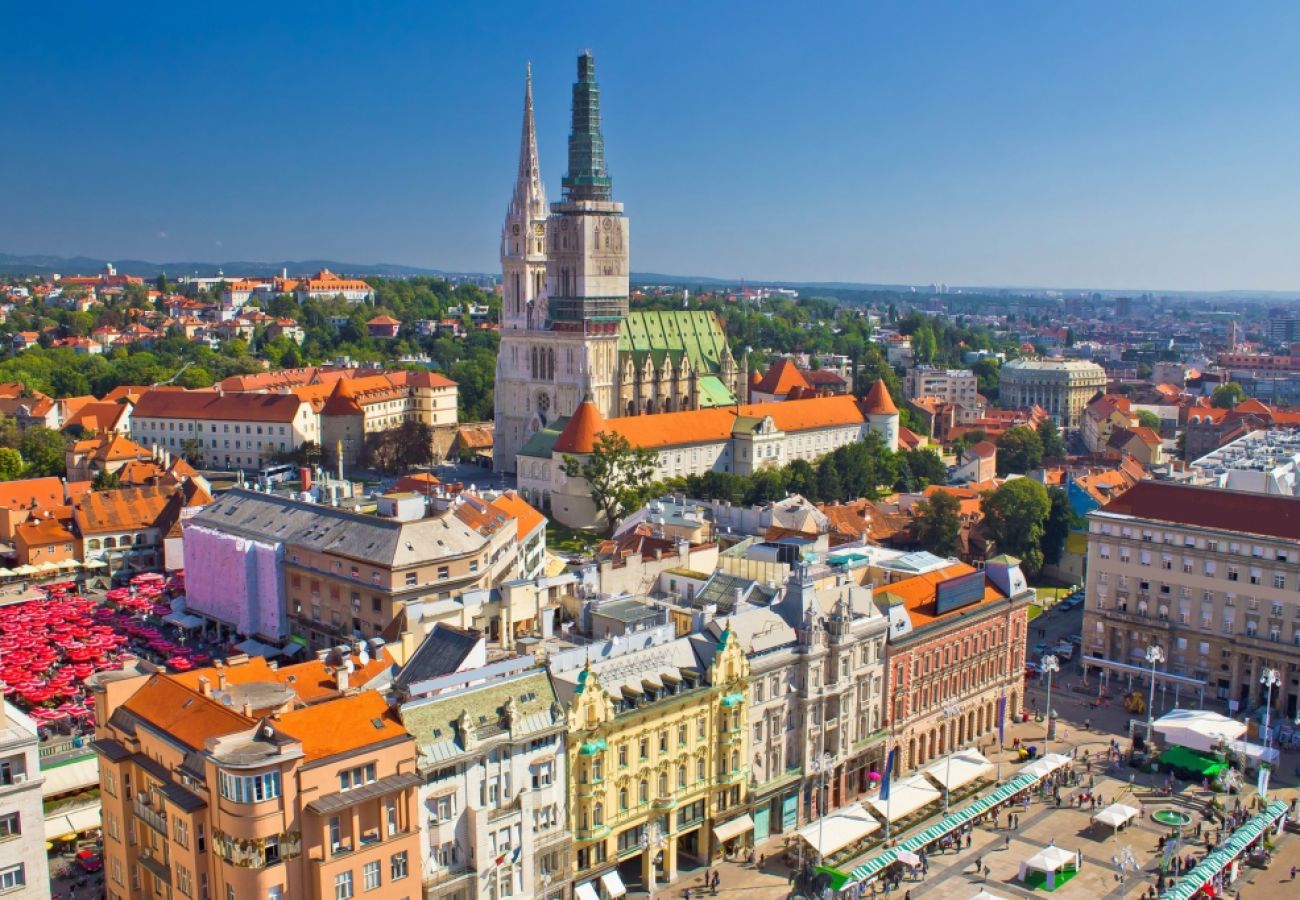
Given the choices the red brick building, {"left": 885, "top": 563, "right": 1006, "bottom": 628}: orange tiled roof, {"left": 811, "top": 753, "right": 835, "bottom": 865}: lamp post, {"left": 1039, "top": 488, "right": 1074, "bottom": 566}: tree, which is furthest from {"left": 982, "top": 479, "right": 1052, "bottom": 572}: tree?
{"left": 811, "top": 753, "right": 835, "bottom": 865}: lamp post

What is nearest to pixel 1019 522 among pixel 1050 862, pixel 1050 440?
pixel 1050 862

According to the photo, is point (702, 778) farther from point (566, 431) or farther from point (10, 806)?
point (566, 431)

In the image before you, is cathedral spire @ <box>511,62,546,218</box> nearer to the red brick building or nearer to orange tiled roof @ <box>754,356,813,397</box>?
orange tiled roof @ <box>754,356,813,397</box>

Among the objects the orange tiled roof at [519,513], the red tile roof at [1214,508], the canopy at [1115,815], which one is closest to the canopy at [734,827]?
the canopy at [1115,815]

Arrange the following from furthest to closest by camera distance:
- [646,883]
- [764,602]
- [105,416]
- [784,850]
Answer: [105,416] < [764,602] < [784,850] < [646,883]

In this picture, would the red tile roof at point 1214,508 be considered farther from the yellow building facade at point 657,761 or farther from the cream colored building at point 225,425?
the cream colored building at point 225,425

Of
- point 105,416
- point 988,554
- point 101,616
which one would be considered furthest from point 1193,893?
point 105,416
